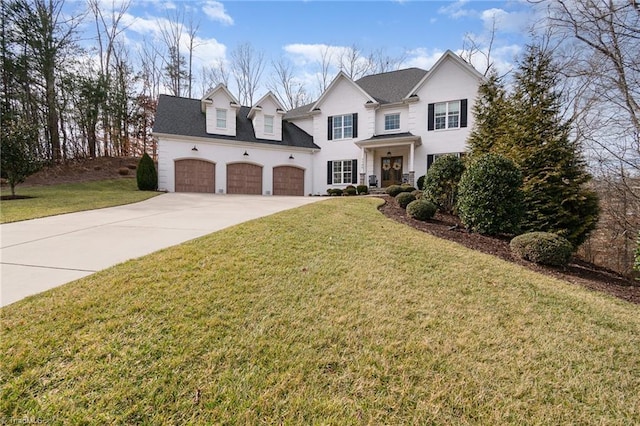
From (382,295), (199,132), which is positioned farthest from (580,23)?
(199,132)

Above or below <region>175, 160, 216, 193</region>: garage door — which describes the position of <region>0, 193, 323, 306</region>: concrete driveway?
below

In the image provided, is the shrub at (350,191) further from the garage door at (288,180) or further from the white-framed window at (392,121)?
the white-framed window at (392,121)

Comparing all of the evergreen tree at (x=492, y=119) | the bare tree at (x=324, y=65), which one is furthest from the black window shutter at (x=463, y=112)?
the bare tree at (x=324, y=65)

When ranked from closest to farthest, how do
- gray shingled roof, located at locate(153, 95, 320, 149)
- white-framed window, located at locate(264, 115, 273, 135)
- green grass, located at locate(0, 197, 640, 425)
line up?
green grass, located at locate(0, 197, 640, 425), gray shingled roof, located at locate(153, 95, 320, 149), white-framed window, located at locate(264, 115, 273, 135)

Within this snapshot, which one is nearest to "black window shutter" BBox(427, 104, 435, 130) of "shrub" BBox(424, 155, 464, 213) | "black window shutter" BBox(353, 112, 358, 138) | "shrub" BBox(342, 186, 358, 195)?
"black window shutter" BBox(353, 112, 358, 138)

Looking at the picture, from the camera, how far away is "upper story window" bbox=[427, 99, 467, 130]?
16.2 meters

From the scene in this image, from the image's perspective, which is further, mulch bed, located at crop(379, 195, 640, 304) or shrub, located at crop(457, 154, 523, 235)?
shrub, located at crop(457, 154, 523, 235)

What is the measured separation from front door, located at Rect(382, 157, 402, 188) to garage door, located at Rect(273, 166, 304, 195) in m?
5.52

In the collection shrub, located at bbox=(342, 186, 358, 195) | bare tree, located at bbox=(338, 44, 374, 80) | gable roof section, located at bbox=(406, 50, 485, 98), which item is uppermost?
bare tree, located at bbox=(338, 44, 374, 80)

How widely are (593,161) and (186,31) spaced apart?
3385 centimetres

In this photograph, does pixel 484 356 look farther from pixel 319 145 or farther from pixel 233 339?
pixel 319 145

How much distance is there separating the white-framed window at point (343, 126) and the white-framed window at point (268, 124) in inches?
168

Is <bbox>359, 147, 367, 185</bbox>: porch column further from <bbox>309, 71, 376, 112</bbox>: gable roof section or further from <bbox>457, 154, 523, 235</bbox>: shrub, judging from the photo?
<bbox>457, 154, 523, 235</bbox>: shrub

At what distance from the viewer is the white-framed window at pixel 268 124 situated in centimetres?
1953
